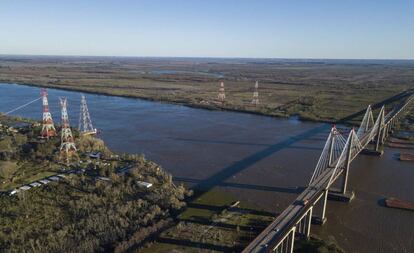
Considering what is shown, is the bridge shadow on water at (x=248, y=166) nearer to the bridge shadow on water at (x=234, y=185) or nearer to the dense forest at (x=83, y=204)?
the bridge shadow on water at (x=234, y=185)

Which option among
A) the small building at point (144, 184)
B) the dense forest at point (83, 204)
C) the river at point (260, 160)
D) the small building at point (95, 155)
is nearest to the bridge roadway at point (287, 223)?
the river at point (260, 160)

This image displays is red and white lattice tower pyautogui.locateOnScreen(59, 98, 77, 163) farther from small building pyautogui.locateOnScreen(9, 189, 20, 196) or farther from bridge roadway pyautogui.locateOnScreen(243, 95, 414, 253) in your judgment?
bridge roadway pyautogui.locateOnScreen(243, 95, 414, 253)

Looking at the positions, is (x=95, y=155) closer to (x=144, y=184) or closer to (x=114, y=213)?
(x=144, y=184)

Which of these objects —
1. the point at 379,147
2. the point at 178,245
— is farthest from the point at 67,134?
the point at 379,147

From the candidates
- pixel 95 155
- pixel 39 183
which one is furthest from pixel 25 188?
pixel 95 155

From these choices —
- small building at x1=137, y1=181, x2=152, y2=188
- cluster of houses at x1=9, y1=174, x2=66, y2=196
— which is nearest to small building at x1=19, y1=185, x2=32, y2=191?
cluster of houses at x1=9, y1=174, x2=66, y2=196

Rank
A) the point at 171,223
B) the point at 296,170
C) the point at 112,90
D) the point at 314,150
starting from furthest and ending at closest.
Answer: the point at 112,90 → the point at 314,150 → the point at 296,170 → the point at 171,223

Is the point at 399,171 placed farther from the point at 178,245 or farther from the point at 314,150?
the point at 178,245

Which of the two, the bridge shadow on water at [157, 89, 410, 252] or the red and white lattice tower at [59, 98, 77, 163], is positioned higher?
the red and white lattice tower at [59, 98, 77, 163]
